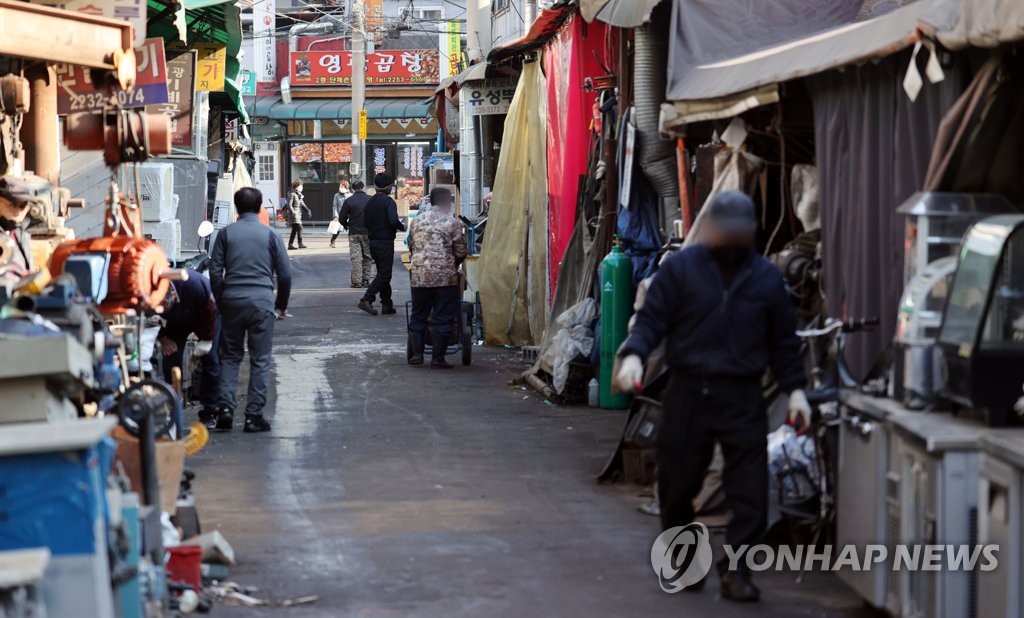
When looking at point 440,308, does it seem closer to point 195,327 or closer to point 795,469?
point 195,327

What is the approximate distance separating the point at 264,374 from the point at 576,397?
9.78 ft

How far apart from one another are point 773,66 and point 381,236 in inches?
540

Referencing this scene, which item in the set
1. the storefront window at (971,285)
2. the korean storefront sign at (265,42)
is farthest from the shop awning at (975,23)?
the korean storefront sign at (265,42)

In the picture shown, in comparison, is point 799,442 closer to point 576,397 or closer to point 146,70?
point 576,397

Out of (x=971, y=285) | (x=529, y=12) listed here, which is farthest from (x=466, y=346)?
(x=971, y=285)

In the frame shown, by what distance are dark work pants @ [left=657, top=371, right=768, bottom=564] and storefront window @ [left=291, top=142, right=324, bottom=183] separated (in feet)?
154

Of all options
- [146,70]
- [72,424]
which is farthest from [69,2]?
[72,424]

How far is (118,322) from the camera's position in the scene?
9141 millimetres

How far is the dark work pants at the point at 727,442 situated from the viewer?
22.0ft

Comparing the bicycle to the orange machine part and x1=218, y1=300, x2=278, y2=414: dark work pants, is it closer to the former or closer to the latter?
the orange machine part

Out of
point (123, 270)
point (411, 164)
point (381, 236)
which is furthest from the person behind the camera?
point (411, 164)

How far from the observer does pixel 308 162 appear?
5312 centimetres

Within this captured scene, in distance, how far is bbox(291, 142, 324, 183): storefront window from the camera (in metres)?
52.9

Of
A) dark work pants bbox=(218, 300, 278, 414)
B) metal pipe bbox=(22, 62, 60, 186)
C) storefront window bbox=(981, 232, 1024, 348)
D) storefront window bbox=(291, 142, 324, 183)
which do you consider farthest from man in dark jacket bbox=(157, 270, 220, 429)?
storefront window bbox=(291, 142, 324, 183)
